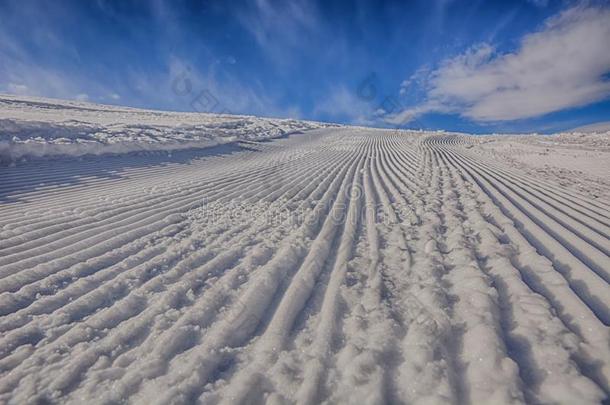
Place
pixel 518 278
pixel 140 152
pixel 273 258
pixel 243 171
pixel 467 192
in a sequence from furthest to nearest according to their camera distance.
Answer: pixel 140 152 → pixel 243 171 → pixel 467 192 → pixel 273 258 → pixel 518 278

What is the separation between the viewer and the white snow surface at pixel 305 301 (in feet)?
5.29

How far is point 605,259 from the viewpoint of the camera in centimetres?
264

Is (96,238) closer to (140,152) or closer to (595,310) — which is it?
(595,310)

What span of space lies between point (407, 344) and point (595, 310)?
1.23 meters

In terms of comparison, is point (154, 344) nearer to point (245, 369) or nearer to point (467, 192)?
point (245, 369)

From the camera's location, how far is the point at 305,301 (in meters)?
2.39

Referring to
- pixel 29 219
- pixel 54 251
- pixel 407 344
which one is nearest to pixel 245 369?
pixel 407 344

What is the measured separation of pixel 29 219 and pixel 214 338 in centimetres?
348

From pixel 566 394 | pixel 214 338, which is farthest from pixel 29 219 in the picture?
pixel 566 394

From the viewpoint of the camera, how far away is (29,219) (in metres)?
3.88

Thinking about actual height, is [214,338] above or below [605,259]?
below

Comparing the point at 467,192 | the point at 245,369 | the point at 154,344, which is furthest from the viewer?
the point at 467,192

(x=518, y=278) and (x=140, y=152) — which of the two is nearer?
(x=518, y=278)

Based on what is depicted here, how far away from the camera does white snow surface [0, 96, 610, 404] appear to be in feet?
5.29
